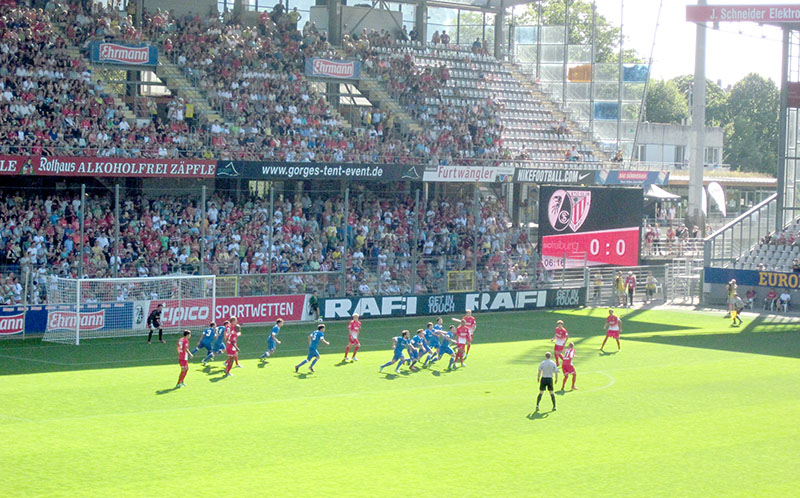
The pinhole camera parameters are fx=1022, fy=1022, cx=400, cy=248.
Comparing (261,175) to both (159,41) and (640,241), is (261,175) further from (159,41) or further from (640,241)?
(640,241)

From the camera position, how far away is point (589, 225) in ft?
155

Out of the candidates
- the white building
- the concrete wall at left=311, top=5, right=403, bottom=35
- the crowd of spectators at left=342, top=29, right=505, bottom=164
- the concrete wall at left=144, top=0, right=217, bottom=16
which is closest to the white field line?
the crowd of spectators at left=342, top=29, right=505, bottom=164

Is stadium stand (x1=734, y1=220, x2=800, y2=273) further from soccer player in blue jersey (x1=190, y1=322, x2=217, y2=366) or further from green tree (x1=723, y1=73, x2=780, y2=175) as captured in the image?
green tree (x1=723, y1=73, x2=780, y2=175)

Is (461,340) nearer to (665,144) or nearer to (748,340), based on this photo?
(748,340)

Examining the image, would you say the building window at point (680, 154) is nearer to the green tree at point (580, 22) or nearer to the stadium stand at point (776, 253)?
the green tree at point (580, 22)

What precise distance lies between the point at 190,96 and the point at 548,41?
2744cm

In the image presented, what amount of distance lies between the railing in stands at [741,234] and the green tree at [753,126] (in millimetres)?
66801

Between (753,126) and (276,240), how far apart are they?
92588 mm

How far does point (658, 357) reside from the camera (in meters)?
31.3

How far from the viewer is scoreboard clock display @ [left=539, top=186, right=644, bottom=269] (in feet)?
152

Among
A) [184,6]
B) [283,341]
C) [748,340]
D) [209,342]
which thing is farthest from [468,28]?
[209,342]

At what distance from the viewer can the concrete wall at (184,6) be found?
46781mm

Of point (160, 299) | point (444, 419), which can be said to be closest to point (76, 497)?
point (444, 419)

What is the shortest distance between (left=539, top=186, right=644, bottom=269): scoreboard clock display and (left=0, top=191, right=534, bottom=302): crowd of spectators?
155 cm
